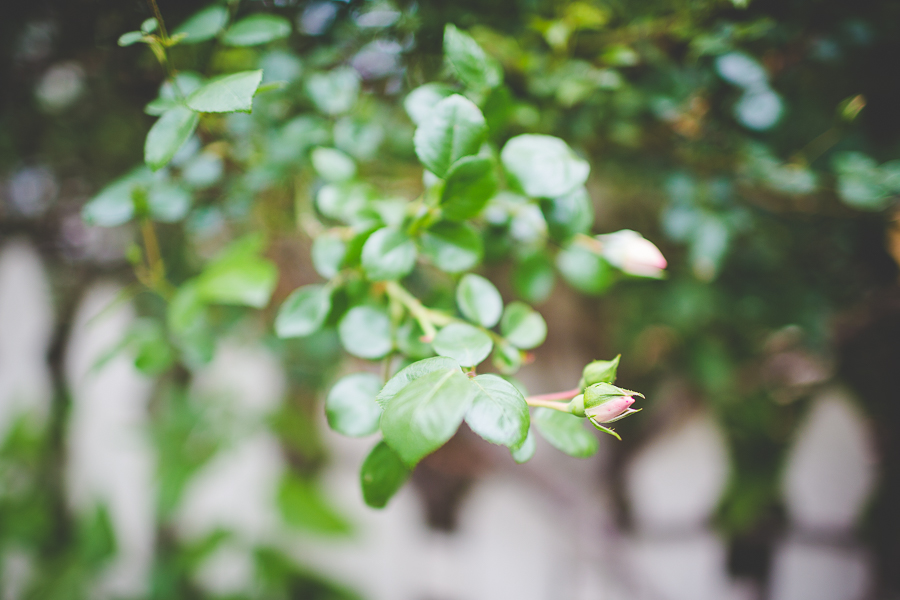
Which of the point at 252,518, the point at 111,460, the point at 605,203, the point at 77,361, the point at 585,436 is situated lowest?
the point at 252,518

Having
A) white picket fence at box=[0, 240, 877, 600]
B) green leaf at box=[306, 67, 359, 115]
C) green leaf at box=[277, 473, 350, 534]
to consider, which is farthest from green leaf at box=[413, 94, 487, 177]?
green leaf at box=[277, 473, 350, 534]

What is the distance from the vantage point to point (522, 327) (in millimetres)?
311

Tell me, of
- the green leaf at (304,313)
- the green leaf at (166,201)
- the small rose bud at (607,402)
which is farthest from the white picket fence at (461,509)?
the small rose bud at (607,402)

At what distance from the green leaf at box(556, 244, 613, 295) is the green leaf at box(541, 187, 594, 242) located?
0.05 m

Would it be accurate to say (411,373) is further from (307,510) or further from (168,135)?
(307,510)

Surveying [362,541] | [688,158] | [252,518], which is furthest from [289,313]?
[252,518]

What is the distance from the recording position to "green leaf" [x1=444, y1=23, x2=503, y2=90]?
283mm

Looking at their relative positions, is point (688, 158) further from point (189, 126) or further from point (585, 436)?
point (189, 126)

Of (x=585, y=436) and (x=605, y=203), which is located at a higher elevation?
(x=585, y=436)

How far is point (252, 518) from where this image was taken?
4.06ft

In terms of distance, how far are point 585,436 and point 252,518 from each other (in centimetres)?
130

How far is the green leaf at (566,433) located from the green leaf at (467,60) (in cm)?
24

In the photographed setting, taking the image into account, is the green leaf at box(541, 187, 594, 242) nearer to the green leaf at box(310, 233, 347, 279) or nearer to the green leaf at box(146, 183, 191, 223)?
the green leaf at box(310, 233, 347, 279)

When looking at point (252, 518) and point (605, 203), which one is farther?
point (252, 518)
